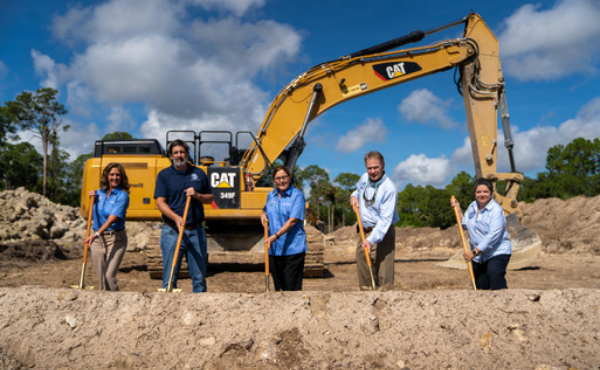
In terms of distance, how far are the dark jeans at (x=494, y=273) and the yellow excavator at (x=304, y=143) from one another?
4436 millimetres

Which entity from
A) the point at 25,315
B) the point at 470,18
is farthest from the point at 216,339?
the point at 470,18

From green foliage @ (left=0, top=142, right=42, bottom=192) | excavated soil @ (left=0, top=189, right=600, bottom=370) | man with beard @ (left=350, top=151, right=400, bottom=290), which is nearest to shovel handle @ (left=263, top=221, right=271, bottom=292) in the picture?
excavated soil @ (left=0, top=189, right=600, bottom=370)

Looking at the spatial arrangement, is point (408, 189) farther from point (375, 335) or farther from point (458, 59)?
point (375, 335)

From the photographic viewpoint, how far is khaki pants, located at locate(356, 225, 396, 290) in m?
4.13

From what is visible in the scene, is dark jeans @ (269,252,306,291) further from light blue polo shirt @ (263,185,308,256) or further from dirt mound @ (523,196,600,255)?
dirt mound @ (523,196,600,255)

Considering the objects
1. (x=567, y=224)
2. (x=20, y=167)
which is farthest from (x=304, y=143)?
(x=20, y=167)

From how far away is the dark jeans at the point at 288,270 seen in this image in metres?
4.13

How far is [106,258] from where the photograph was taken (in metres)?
4.53

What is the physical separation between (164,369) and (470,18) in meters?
10.0

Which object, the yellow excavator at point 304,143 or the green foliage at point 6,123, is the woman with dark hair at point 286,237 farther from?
the green foliage at point 6,123

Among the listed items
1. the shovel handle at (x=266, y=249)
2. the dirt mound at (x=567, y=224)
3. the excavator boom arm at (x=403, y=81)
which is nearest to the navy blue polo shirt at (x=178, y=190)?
the shovel handle at (x=266, y=249)

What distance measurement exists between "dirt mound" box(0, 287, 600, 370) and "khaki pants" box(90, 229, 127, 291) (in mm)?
832

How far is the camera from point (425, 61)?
1009cm

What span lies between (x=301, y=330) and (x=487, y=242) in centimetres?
198
